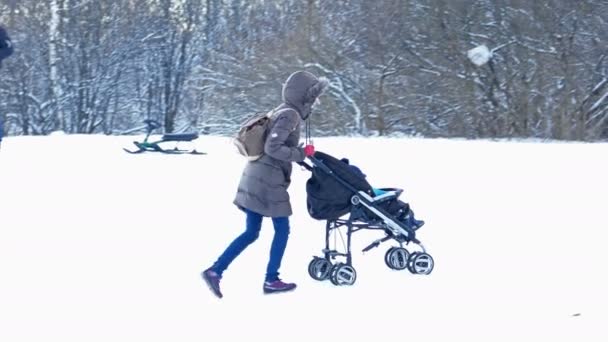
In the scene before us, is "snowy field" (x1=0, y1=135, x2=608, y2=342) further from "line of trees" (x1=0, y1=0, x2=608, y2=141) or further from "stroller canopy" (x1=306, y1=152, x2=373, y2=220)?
"line of trees" (x1=0, y1=0, x2=608, y2=141)

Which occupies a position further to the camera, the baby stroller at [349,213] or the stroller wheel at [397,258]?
the stroller wheel at [397,258]

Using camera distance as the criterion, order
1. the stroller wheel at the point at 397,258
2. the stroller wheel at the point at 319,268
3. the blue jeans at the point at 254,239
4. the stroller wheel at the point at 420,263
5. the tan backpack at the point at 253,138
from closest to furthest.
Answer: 1. the tan backpack at the point at 253,138
2. the blue jeans at the point at 254,239
3. the stroller wheel at the point at 319,268
4. the stroller wheel at the point at 420,263
5. the stroller wheel at the point at 397,258

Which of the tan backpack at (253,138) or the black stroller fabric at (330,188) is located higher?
the tan backpack at (253,138)

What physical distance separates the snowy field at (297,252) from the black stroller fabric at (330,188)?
1.83 ft

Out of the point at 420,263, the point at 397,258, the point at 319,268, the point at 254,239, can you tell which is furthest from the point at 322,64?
the point at 254,239

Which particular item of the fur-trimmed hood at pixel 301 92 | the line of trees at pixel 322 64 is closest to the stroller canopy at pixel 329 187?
the fur-trimmed hood at pixel 301 92

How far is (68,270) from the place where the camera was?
7.21 metres

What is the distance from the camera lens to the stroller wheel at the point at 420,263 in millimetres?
7199

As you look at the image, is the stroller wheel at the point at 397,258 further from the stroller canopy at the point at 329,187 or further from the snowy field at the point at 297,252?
the stroller canopy at the point at 329,187

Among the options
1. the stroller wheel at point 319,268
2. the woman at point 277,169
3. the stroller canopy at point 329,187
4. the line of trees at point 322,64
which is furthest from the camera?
the line of trees at point 322,64

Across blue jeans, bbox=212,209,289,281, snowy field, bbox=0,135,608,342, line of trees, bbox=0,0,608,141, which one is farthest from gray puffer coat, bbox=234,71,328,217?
line of trees, bbox=0,0,608,141

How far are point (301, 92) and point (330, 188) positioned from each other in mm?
832

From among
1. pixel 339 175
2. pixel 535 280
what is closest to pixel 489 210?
pixel 535 280

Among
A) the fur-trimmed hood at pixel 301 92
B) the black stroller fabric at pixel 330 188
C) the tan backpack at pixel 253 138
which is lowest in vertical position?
the black stroller fabric at pixel 330 188
